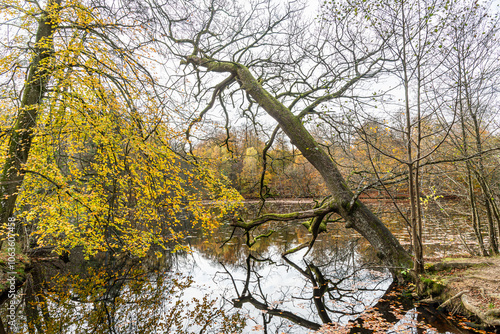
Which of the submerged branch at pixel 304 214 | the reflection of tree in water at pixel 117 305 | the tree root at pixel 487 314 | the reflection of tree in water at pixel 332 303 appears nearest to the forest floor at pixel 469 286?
the tree root at pixel 487 314

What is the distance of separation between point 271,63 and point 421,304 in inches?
227

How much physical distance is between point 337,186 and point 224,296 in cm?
350

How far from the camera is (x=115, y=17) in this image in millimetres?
3680

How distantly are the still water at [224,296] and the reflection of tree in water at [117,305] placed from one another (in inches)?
0.7

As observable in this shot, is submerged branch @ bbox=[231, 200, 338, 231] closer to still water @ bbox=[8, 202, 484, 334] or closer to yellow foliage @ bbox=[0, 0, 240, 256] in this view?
still water @ bbox=[8, 202, 484, 334]

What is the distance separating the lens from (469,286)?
13.4 feet

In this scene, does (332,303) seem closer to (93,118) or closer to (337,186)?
(337,186)

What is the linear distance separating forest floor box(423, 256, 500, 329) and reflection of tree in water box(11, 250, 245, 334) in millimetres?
3370

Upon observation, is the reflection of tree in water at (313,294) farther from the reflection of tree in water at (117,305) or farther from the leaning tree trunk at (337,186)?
the leaning tree trunk at (337,186)

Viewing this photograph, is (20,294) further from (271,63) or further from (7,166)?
(271,63)

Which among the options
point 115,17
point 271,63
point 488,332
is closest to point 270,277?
point 488,332

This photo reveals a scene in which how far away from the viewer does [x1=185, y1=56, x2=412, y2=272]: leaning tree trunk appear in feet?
Result: 16.2

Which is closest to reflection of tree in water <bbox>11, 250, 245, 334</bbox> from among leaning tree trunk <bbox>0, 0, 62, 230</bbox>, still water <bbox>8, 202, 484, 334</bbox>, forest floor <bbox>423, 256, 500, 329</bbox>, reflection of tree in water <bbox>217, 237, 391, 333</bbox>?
still water <bbox>8, 202, 484, 334</bbox>

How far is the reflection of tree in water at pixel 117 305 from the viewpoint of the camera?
15.3 feet
